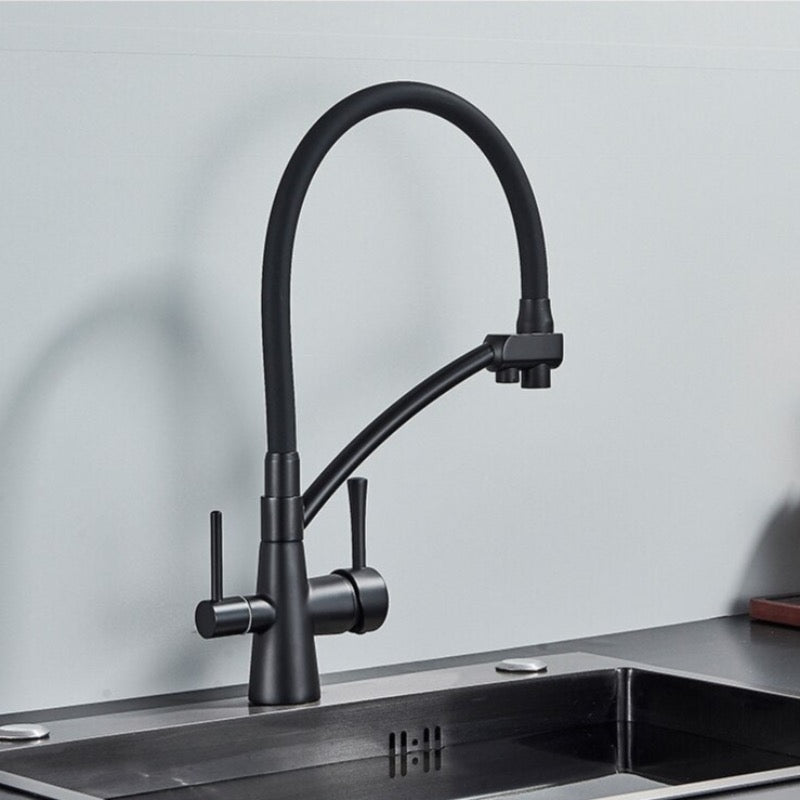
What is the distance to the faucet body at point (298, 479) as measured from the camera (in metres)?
1.22

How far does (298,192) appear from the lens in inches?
49.1

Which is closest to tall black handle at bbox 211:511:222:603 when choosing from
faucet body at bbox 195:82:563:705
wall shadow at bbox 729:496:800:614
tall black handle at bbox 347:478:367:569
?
faucet body at bbox 195:82:563:705

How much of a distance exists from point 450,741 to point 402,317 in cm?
36

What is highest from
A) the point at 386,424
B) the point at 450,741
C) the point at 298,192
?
the point at 298,192

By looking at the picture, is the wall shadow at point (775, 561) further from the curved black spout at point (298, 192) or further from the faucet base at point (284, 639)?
the faucet base at point (284, 639)

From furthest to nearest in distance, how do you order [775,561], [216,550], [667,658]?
[775,561] → [667,658] → [216,550]

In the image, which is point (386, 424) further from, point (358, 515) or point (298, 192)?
point (298, 192)

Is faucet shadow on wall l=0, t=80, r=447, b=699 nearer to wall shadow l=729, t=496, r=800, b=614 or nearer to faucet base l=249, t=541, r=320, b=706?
faucet base l=249, t=541, r=320, b=706

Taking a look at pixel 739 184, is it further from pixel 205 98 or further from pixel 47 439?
pixel 47 439

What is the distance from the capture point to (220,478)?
52.4 inches

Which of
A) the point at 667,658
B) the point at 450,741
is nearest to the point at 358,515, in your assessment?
the point at 450,741

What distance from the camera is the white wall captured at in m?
1.26

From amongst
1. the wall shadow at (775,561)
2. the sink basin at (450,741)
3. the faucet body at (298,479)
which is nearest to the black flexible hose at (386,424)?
the faucet body at (298,479)

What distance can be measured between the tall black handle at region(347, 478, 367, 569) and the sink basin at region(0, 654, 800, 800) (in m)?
0.10
